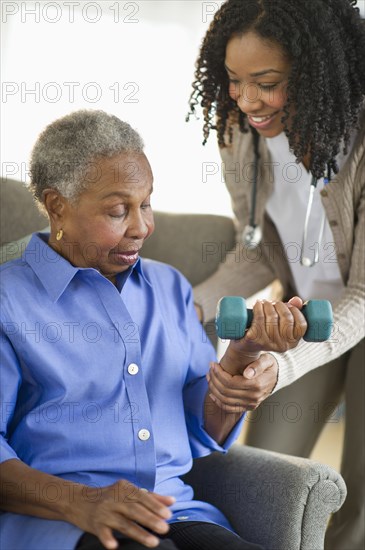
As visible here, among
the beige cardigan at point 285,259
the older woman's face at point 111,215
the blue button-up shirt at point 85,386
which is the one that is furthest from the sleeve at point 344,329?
the older woman's face at point 111,215

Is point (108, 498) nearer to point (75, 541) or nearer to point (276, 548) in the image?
point (75, 541)

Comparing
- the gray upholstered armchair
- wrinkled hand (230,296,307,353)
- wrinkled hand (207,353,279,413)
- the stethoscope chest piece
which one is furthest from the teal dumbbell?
the stethoscope chest piece

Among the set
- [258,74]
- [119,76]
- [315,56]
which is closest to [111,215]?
[258,74]

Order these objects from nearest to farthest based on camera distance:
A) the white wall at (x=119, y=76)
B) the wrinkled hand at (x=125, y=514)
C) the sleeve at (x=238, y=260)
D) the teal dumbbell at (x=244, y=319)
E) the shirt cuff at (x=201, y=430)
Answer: the wrinkled hand at (x=125, y=514)
the teal dumbbell at (x=244, y=319)
the shirt cuff at (x=201, y=430)
the sleeve at (x=238, y=260)
the white wall at (x=119, y=76)

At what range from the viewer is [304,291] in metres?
2.16

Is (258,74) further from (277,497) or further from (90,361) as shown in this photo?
(277,497)

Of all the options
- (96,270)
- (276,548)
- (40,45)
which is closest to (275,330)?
(96,270)

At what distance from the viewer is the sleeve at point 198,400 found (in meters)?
1.74

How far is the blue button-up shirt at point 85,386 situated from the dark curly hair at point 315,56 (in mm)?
561

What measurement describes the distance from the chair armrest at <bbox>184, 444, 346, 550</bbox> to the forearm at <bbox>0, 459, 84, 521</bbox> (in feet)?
1.51

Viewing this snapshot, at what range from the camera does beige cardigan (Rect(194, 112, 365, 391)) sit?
1.86 meters

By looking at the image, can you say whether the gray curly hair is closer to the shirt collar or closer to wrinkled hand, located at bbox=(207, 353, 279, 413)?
the shirt collar

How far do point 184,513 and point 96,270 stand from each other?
0.53m

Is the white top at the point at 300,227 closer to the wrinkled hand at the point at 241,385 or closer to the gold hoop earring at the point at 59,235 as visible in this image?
the wrinkled hand at the point at 241,385
